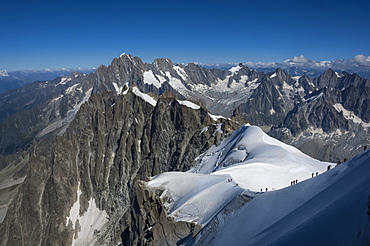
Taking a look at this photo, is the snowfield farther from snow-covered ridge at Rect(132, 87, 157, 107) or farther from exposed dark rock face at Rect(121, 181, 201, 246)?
snow-covered ridge at Rect(132, 87, 157, 107)

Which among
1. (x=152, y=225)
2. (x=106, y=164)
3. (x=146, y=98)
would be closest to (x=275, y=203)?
(x=152, y=225)

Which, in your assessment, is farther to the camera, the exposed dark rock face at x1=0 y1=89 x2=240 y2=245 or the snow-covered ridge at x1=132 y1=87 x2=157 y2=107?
the snow-covered ridge at x1=132 y1=87 x2=157 y2=107

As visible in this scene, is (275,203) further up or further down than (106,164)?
further up

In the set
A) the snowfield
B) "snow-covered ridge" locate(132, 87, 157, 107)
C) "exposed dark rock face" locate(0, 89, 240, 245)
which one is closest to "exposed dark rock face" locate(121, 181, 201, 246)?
the snowfield

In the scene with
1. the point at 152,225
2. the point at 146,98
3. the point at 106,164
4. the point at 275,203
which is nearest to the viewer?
the point at 275,203

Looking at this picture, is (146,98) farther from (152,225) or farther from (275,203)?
(275,203)

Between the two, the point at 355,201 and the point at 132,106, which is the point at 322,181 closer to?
the point at 355,201
